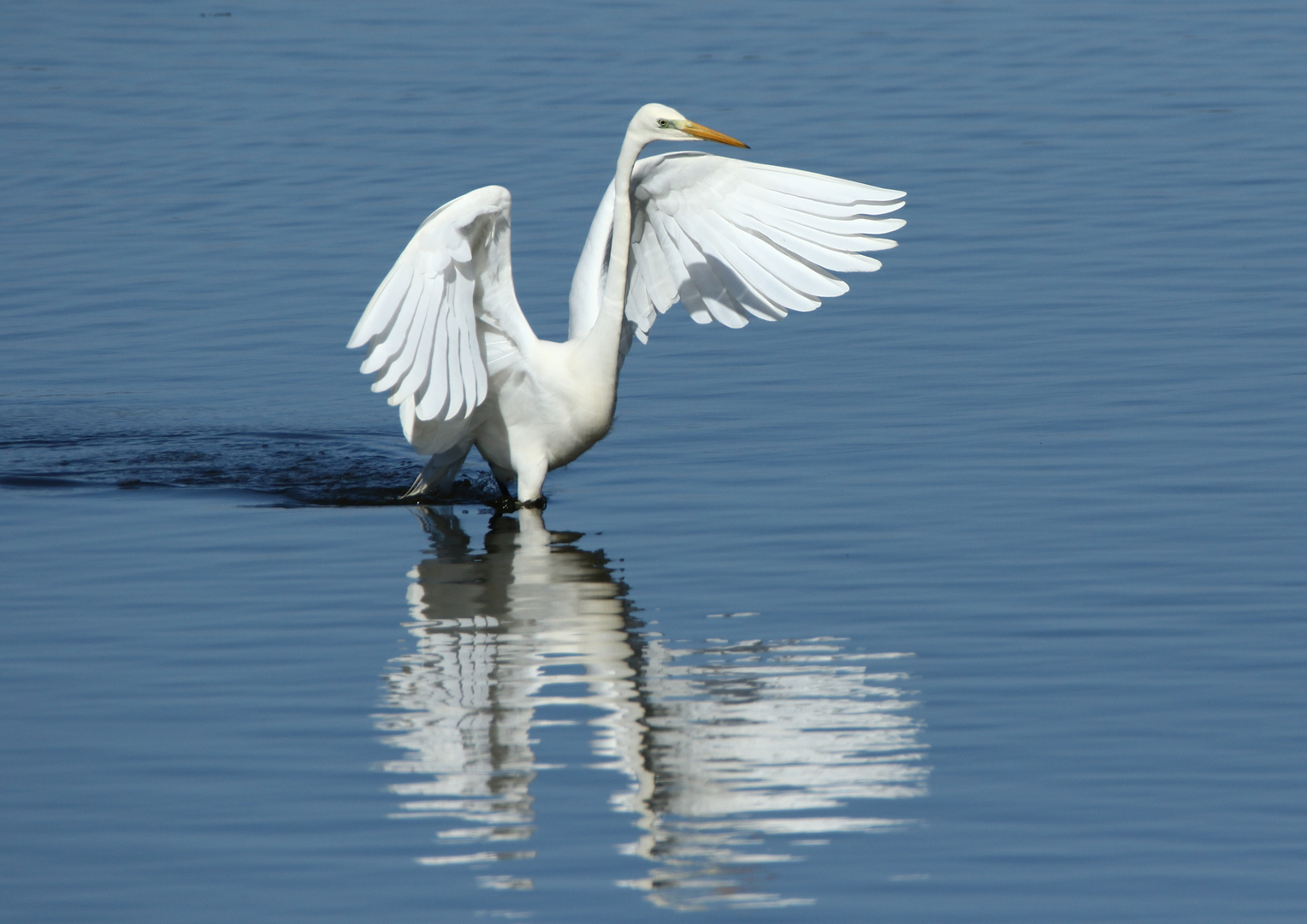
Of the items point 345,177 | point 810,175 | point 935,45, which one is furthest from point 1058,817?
point 935,45

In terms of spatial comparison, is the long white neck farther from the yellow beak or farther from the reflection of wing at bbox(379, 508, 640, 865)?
the reflection of wing at bbox(379, 508, 640, 865)

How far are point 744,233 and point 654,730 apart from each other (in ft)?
14.1

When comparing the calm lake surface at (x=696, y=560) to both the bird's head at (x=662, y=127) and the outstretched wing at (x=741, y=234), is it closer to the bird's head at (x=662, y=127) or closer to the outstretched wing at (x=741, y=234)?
the outstretched wing at (x=741, y=234)

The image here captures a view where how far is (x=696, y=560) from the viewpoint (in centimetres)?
1035

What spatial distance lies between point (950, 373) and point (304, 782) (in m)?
7.34

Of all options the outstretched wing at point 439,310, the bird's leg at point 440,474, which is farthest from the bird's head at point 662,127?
the bird's leg at point 440,474

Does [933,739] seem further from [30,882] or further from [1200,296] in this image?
[1200,296]

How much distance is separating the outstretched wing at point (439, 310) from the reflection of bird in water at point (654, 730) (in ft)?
3.58

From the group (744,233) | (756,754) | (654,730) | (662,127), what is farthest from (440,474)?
(756,754)

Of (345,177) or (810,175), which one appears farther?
(345,177)

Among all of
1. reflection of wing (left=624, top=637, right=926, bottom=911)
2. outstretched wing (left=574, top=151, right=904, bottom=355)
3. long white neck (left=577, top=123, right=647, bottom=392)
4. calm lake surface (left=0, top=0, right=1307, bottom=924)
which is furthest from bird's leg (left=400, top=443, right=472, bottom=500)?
reflection of wing (left=624, top=637, right=926, bottom=911)

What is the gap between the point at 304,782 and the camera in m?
7.45

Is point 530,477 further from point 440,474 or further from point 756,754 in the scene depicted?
point 756,754

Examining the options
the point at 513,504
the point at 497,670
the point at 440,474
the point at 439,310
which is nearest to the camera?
the point at 497,670
